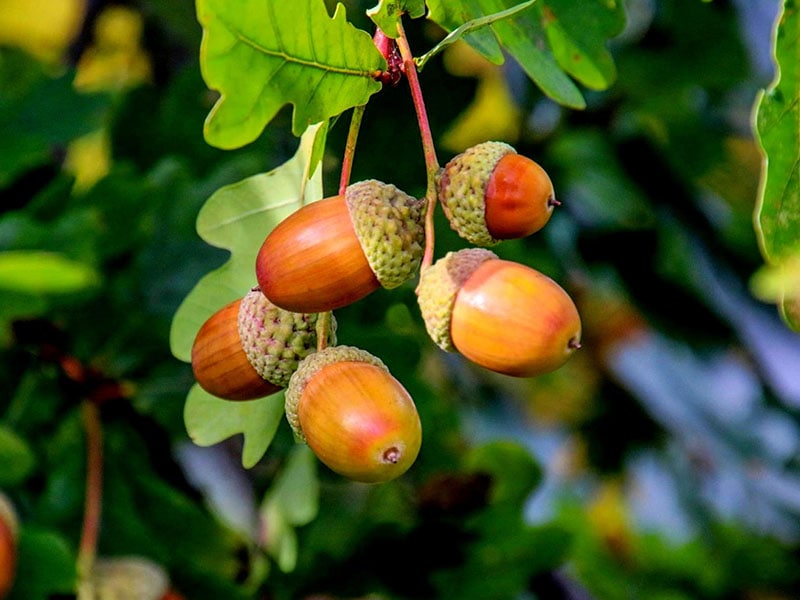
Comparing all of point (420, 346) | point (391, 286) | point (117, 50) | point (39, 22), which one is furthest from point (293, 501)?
point (39, 22)

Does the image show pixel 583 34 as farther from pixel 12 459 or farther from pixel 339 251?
pixel 12 459

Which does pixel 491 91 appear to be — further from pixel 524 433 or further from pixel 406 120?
pixel 406 120

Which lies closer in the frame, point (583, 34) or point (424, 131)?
point (424, 131)

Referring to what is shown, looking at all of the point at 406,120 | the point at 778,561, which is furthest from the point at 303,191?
the point at 778,561

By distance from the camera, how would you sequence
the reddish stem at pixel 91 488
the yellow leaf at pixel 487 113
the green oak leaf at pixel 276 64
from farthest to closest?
the yellow leaf at pixel 487 113 → the reddish stem at pixel 91 488 → the green oak leaf at pixel 276 64

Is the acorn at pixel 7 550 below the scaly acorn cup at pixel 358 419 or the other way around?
below

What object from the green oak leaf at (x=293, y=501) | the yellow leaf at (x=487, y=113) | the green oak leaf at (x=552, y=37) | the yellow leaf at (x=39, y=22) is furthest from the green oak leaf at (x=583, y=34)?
the yellow leaf at (x=39, y=22)

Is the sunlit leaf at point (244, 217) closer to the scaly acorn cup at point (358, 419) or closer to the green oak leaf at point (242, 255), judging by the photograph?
the green oak leaf at point (242, 255)

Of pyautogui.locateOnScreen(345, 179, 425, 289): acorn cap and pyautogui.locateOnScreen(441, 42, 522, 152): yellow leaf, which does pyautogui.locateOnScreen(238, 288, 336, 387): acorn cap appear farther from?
pyautogui.locateOnScreen(441, 42, 522, 152): yellow leaf
